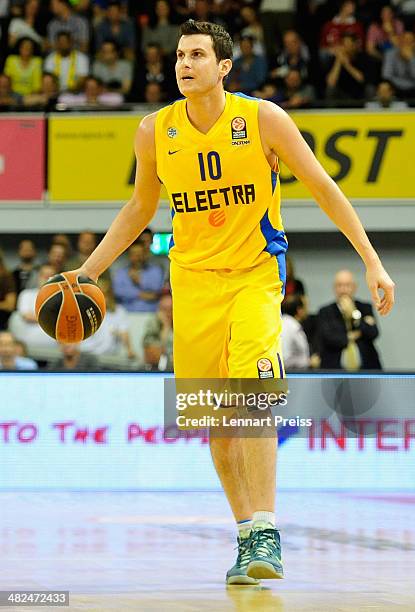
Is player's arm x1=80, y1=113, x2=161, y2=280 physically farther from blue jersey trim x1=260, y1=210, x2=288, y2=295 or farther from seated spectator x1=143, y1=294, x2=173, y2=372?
seated spectator x1=143, y1=294, x2=173, y2=372

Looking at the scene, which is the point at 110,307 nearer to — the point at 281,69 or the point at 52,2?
the point at 281,69

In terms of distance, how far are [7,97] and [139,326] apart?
4.77 m

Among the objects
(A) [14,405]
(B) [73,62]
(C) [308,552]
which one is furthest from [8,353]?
(B) [73,62]

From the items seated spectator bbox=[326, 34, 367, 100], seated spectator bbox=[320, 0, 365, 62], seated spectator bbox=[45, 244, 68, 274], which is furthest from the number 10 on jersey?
seated spectator bbox=[320, 0, 365, 62]

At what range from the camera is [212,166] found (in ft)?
17.4

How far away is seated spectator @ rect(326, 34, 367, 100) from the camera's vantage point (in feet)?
50.4

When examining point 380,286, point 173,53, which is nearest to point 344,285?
point 173,53

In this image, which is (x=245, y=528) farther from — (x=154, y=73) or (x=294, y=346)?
(x=154, y=73)

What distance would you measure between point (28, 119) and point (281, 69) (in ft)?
10.7

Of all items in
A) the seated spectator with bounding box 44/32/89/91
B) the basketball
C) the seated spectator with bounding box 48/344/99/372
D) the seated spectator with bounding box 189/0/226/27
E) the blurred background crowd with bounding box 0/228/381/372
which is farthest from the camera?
the seated spectator with bounding box 189/0/226/27

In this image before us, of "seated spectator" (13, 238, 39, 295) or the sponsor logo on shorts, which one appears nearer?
the sponsor logo on shorts

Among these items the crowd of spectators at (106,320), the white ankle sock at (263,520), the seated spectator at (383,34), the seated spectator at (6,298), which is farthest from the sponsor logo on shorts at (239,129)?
the seated spectator at (383,34)

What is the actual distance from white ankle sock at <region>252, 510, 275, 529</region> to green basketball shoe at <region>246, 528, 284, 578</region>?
0.02 m

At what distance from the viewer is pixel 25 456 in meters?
9.48
